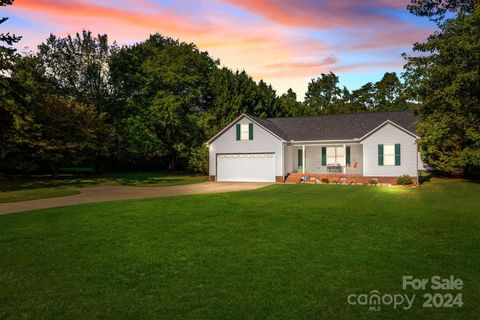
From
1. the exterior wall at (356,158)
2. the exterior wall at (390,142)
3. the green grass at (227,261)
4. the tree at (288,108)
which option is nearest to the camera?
the green grass at (227,261)

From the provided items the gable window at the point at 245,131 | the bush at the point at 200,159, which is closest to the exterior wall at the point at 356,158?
the gable window at the point at 245,131

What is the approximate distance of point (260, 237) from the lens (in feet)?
31.1

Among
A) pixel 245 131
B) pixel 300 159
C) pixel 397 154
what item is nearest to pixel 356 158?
pixel 397 154

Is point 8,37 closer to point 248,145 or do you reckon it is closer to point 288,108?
point 248,145

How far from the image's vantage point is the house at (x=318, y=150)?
27594mm

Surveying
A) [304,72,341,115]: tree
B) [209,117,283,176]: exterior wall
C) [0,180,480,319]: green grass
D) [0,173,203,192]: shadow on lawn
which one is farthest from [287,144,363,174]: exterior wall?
[304,72,341,115]: tree

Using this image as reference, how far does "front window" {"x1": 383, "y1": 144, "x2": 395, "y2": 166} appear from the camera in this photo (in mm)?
27359

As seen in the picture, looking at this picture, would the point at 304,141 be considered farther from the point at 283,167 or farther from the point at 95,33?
the point at 95,33

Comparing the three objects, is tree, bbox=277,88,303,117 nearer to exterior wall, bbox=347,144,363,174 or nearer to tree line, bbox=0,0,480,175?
tree line, bbox=0,0,480,175

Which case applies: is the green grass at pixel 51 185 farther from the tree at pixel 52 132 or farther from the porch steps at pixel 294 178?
the porch steps at pixel 294 178

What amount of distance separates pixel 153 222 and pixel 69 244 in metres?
3.03

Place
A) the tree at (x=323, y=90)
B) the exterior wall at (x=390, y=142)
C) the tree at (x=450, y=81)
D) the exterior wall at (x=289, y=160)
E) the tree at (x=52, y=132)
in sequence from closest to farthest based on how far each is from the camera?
1. the tree at (x=450, y=81)
2. the exterior wall at (x=390, y=142)
3. the tree at (x=52, y=132)
4. the exterior wall at (x=289, y=160)
5. the tree at (x=323, y=90)

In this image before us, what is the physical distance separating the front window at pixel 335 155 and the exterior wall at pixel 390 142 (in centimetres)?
255

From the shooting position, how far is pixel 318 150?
104 ft
